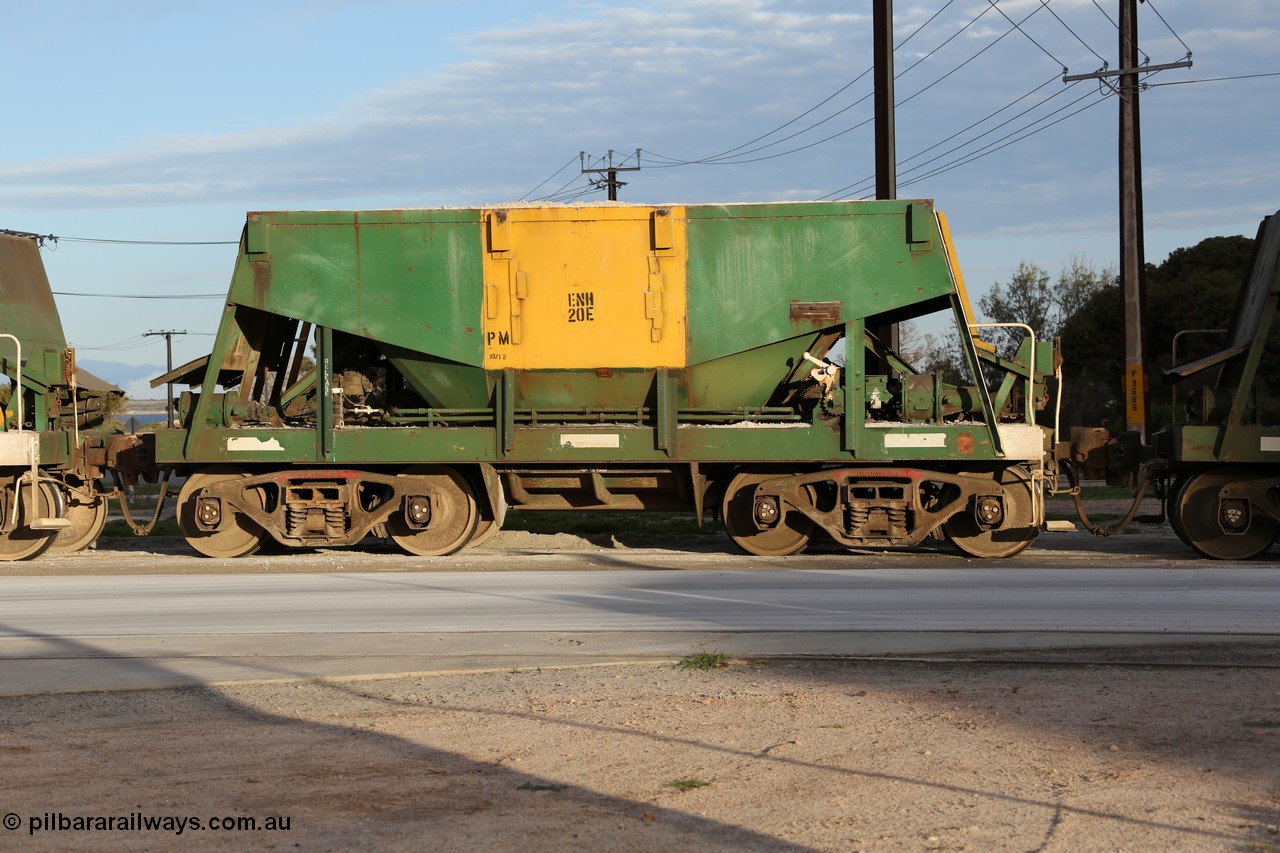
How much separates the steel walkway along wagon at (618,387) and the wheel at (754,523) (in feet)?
0.07

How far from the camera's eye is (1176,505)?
13383 millimetres

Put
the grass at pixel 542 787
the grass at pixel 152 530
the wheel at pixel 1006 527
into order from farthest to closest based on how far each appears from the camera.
A: the grass at pixel 152 530 → the wheel at pixel 1006 527 → the grass at pixel 542 787

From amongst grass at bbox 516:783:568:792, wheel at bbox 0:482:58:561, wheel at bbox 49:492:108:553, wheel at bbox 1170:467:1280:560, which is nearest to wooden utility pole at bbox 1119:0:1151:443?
wheel at bbox 1170:467:1280:560

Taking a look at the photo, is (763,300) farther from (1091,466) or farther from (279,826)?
(279,826)

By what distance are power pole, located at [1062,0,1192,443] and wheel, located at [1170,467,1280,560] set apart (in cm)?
908

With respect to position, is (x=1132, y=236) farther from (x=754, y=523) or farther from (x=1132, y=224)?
(x=754, y=523)

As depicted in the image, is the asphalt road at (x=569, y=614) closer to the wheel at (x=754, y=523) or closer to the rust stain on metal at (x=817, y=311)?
the wheel at (x=754, y=523)

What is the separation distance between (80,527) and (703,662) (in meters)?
9.57

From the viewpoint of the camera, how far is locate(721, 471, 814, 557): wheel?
44.7 feet

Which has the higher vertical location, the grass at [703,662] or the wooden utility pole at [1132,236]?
the wooden utility pole at [1132,236]

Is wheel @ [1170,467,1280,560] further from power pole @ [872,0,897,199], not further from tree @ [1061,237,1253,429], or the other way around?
tree @ [1061,237,1253,429]

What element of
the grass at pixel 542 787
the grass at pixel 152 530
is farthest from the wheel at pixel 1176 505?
the grass at pixel 152 530

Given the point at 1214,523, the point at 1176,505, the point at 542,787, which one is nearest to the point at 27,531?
the point at 542,787

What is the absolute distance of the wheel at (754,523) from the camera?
13617 mm
